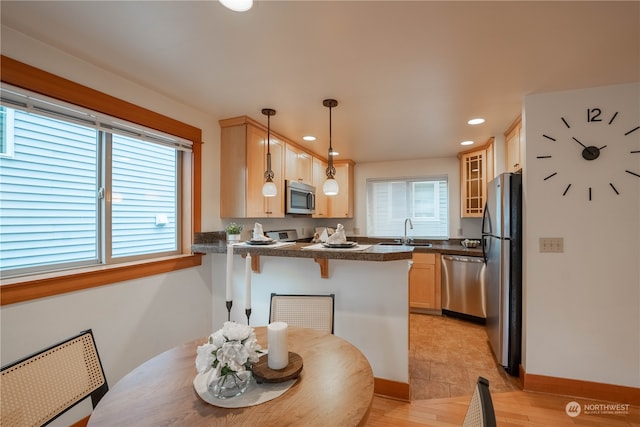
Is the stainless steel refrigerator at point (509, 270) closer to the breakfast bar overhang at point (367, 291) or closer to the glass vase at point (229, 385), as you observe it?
the breakfast bar overhang at point (367, 291)

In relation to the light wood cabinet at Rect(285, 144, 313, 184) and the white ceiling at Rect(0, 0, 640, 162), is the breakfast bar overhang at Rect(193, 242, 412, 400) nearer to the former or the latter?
the white ceiling at Rect(0, 0, 640, 162)

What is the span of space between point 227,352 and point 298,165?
2985mm

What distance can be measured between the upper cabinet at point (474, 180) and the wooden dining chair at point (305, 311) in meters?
2.84

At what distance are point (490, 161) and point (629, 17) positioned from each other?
2.22m

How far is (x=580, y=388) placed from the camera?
7.02ft

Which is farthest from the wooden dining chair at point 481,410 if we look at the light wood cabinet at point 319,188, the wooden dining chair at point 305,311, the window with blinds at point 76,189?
the light wood cabinet at point 319,188

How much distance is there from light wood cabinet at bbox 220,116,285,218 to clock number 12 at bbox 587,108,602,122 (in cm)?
266

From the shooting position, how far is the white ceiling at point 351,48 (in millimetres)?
1339

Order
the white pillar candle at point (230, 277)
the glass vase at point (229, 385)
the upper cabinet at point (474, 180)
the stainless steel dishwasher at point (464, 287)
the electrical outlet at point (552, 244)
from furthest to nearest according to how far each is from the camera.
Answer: the upper cabinet at point (474, 180), the stainless steel dishwasher at point (464, 287), the electrical outlet at point (552, 244), the white pillar candle at point (230, 277), the glass vase at point (229, 385)

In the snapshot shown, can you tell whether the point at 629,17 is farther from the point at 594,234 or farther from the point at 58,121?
the point at 58,121

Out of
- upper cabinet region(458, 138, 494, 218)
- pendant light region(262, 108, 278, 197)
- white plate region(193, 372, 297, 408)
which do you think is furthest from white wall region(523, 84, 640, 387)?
white plate region(193, 372, 297, 408)

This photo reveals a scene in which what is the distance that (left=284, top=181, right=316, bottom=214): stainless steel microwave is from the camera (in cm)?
342

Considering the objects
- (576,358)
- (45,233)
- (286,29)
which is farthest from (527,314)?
(45,233)

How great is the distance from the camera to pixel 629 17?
1371 millimetres
